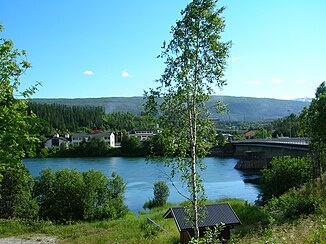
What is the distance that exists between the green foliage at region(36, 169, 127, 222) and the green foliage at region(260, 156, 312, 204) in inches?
437

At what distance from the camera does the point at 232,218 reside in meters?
14.2

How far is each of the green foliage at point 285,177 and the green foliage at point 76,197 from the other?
11.1 meters

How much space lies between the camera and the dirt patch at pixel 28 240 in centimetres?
1809

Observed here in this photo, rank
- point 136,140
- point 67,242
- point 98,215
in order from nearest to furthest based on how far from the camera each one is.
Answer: point 67,242
point 98,215
point 136,140

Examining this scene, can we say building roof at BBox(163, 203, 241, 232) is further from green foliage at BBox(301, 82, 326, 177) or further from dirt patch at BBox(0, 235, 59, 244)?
green foliage at BBox(301, 82, 326, 177)

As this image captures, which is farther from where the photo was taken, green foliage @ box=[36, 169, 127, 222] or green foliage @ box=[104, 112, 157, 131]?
green foliage @ box=[104, 112, 157, 131]

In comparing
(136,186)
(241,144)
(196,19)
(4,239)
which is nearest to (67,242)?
(4,239)

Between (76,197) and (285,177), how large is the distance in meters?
15.5

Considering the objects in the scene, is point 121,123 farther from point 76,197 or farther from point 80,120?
point 76,197

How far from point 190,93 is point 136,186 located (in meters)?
36.0

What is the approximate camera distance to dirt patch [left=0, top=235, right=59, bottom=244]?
1809cm

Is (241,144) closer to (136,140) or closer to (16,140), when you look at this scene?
(136,140)

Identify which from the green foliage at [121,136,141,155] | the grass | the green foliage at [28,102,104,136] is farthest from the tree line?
the grass

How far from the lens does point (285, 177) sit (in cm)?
2588
